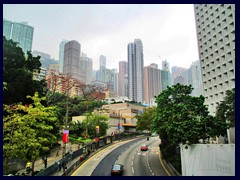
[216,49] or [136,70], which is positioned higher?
[136,70]

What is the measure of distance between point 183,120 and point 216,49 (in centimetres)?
2700

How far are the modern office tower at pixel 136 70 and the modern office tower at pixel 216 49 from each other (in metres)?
112

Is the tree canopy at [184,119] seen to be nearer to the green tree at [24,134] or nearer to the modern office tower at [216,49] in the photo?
the green tree at [24,134]

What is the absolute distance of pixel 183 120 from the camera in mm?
25234

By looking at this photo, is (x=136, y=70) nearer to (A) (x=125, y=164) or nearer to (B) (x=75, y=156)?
(B) (x=75, y=156)

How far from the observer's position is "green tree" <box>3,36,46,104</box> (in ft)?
85.2

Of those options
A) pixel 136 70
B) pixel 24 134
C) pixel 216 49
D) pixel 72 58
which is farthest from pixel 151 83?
pixel 24 134

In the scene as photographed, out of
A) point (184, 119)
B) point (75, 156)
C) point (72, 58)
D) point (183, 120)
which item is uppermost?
point (72, 58)

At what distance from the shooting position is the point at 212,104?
46.4 meters

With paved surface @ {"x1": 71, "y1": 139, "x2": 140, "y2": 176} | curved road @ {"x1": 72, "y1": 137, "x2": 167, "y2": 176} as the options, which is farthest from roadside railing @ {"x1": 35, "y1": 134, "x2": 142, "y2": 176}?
curved road @ {"x1": 72, "y1": 137, "x2": 167, "y2": 176}

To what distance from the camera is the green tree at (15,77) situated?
26.0 m

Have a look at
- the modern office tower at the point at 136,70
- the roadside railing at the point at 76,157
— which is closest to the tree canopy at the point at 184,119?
the roadside railing at the point at 76,157
